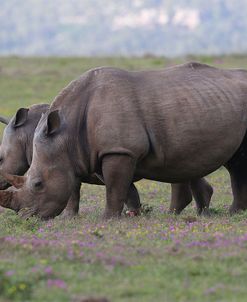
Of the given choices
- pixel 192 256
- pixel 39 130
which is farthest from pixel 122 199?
pixel 192 256

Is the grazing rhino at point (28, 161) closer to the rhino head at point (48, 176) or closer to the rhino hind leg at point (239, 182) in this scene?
the rhino hind leg at point (239, 182)

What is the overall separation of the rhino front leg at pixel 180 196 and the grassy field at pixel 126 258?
22 cm

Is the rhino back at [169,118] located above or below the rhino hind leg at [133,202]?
above

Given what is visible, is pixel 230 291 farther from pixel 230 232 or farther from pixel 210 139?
pixel 210 139

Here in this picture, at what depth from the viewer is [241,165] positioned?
13.4 m

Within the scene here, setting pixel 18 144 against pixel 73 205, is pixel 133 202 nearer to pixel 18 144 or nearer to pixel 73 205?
pixel 73 205

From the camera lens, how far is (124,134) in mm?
11859

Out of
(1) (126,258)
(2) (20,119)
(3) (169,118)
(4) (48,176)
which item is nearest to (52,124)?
(4) (48,176)

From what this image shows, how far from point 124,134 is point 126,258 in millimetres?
2948

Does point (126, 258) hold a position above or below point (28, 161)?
above

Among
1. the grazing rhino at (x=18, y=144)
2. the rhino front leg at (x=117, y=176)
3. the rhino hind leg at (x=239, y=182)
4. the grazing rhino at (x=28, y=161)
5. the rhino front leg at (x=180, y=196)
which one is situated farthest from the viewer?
the grazing rhino at (x=18, y=144)

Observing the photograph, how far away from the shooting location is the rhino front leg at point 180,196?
13865 mm

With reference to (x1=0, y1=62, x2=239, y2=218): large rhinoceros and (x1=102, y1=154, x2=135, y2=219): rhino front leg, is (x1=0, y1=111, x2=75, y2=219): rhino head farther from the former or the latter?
(x1=102, y1=154, x2=135, y2=219): rhino front leg

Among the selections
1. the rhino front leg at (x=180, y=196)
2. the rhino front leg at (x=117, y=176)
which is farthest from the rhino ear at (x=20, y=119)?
the rhino front leg at (x=117, y=176)
